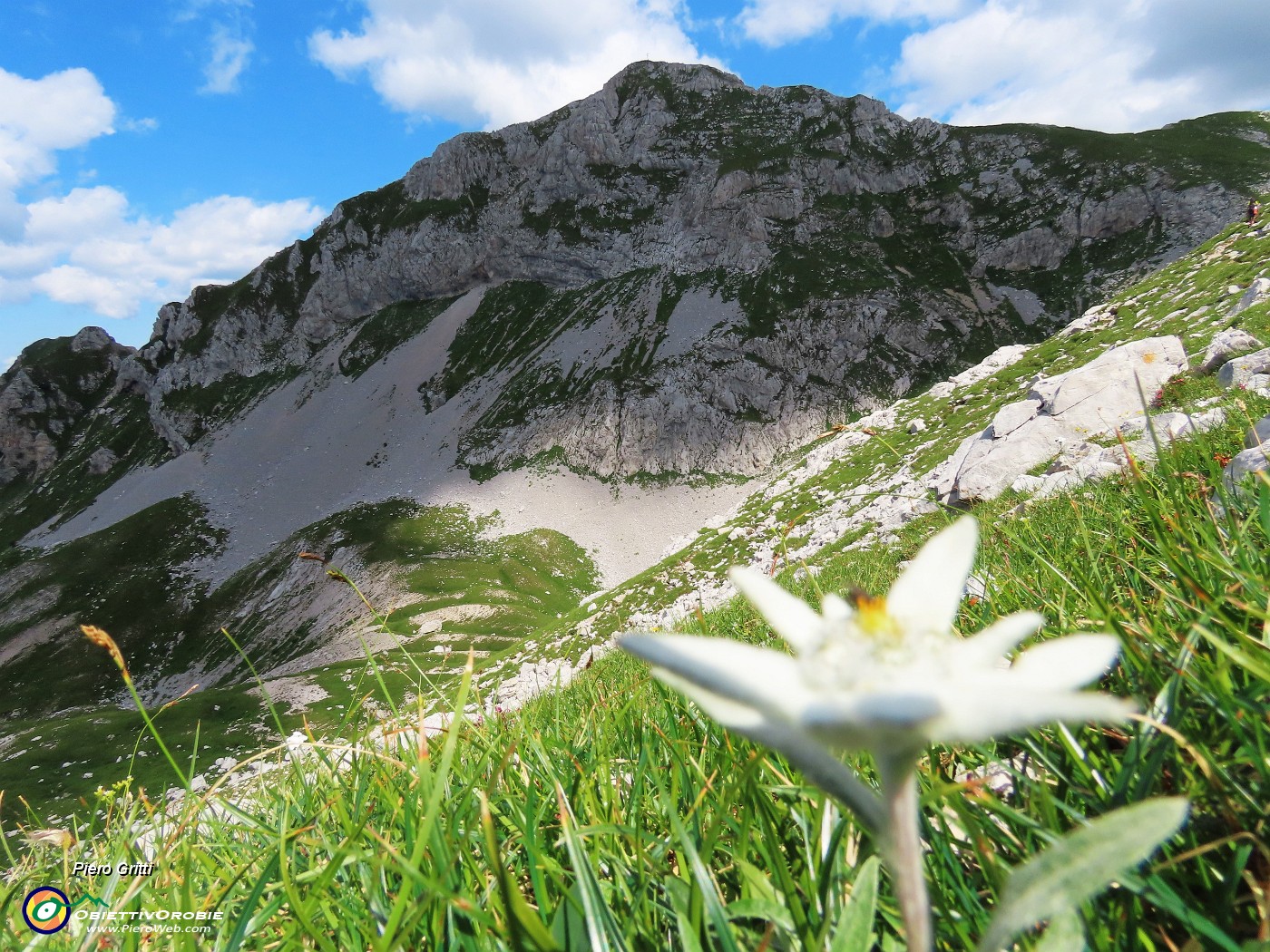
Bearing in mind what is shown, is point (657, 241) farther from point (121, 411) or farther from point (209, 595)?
point (121, 411)

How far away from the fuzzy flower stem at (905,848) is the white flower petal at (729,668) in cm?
13

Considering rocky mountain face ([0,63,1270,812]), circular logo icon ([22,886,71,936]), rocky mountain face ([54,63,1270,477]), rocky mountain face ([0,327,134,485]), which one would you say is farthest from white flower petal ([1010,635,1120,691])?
rocky mountain face ([0,327,134,485])

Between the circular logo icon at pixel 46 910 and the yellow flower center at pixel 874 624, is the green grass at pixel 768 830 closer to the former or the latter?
the circular logo icon at pixel 46 910

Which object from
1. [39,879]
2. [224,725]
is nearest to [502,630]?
[224,725]

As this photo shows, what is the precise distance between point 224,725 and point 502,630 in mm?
22119

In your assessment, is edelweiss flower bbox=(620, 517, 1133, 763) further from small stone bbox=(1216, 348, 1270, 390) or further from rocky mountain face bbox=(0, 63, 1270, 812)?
rocky mountain face bbox=(0, 63, 1270, 812)

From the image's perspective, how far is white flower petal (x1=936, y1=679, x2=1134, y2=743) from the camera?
436 mm

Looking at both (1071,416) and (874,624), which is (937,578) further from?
(1071,416)

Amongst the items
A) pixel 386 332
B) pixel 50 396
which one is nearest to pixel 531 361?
pixel 386 332

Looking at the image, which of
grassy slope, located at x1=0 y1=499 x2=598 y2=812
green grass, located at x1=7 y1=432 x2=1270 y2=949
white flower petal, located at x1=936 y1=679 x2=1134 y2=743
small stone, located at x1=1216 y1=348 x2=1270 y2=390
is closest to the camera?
white flower petal, located at x1=936 y1=679 x2=1134 y2=743

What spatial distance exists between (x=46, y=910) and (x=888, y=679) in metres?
3.07

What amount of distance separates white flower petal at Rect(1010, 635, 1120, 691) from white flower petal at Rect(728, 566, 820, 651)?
0.29 meters

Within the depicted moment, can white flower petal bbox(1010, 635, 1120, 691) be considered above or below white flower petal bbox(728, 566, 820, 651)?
below

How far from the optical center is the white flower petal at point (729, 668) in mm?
640
